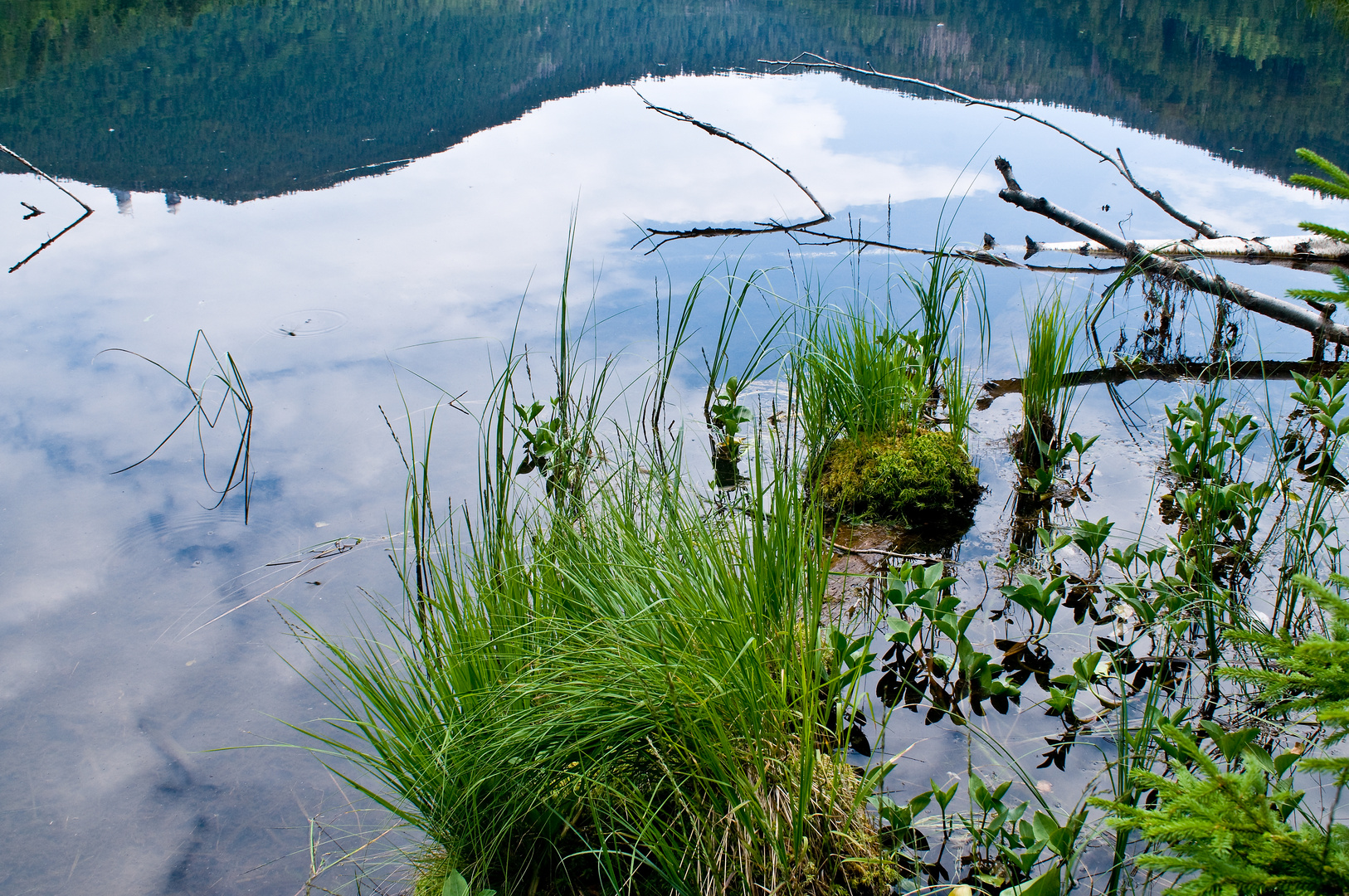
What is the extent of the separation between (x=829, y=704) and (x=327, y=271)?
199 inches

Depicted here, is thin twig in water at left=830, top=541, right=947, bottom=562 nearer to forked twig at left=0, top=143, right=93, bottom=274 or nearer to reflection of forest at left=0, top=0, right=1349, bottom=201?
forked twig at left=0, top=143, right=93, bottom=274

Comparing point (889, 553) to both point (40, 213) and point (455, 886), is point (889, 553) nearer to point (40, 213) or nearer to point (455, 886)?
point (455, 886)

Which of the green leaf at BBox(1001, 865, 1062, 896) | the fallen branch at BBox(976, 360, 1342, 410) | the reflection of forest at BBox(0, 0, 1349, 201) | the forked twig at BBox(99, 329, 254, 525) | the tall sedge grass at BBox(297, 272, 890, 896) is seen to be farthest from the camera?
the reflection of forest at BBox(0, 0, 1349, 201)

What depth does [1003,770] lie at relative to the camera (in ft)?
7.37

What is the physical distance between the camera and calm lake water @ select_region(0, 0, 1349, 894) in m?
2.55

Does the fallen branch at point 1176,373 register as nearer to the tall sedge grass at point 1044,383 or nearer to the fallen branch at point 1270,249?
the tall sedge grass at point 1044,383

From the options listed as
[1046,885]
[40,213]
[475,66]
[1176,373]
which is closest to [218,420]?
[1046,885]

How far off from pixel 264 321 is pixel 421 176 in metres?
3.18

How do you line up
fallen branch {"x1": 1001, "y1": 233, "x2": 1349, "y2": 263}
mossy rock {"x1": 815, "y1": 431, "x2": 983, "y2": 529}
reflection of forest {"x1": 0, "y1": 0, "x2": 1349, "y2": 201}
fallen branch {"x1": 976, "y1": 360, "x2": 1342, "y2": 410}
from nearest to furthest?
mossy rock {"x1": 815, "y1": 431, "x2": 983, "y2": 529}
fallen branch {"x1": 976, "y1": 360, "x2": 1342, "y2": 410}
fallen branch {"x1": 1001, "y1": 233, "x2": 1349, "y2": 263}
reflection of forest {"x1": 0, "y1": 0, "x2": 1349, "y2": 201}

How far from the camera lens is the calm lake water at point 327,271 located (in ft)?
8.38

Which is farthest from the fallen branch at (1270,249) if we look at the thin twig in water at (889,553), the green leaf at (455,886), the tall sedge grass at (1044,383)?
the green leaf at (455,886)

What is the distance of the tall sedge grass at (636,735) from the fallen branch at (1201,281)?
3.21 metres

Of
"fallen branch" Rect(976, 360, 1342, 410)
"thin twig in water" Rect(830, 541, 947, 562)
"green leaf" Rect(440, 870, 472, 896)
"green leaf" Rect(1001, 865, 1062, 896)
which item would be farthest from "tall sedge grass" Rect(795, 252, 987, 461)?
"green leaf" Rect(440, 870, 472, 896)

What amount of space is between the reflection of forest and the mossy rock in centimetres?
577
